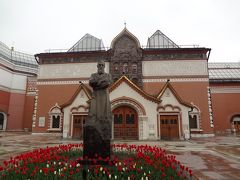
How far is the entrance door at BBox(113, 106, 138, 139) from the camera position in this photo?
19.6m

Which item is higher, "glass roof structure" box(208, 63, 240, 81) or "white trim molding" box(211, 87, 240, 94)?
"glass roof structure" box(208, 63, 240, 81)

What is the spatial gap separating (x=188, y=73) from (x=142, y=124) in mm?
11436

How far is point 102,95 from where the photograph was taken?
22.4 feet

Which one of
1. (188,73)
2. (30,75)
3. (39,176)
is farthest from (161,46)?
(39,176)

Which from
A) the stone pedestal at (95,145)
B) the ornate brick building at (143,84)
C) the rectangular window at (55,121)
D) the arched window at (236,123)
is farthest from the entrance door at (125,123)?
the arched window at (236,123)

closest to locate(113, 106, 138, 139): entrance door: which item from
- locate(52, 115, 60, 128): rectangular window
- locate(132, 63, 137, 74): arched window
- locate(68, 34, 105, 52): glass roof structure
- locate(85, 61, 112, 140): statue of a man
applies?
locate(132, 63, 137, 74): arched window

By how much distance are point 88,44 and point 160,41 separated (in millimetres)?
11808

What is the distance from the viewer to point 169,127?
67.0 ft

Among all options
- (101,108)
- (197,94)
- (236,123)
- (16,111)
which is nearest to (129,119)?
(197,94)

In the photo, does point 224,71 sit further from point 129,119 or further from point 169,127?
point 129,119

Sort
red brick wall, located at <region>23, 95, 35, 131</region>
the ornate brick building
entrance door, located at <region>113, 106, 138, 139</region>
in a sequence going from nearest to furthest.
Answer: entrance door, located at <region>113, 106, 138, 139</region> → the ornate brick building → red brick wall, located at <region>23, 95, 35, 131</region>

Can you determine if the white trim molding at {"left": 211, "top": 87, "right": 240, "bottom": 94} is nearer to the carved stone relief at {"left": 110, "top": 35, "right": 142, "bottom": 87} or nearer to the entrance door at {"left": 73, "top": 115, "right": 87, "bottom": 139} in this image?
the carved stone relief at {"left": 110, "top": 35, "right": 142, "bottom": 87}

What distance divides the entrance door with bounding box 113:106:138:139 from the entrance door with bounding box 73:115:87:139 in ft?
13.9

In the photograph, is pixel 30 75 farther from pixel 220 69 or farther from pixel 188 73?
pixel 220 69
